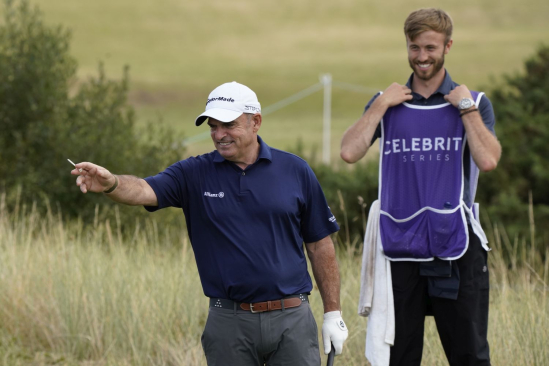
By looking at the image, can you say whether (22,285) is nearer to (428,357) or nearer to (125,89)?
(428,357)

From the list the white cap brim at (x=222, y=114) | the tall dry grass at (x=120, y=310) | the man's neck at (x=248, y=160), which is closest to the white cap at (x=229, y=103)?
the white cap brim at (x=222, y=114)

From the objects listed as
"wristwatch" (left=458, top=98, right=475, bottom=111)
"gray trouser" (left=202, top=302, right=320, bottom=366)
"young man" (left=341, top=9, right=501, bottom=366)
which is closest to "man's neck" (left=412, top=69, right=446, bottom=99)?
"young man" (left=341, top=9, right=501, bottom=366)

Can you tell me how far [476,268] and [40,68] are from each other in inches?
350

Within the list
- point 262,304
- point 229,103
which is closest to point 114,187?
point 229,103

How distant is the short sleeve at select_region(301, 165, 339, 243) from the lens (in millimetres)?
3842

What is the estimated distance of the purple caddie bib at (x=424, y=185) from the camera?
409 centimetres

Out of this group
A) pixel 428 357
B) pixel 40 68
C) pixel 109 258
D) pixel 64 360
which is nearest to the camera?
pixel 428 357

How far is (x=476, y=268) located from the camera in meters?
4.11

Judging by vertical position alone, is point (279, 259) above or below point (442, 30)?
below

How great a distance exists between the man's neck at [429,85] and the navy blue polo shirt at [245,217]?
87 cm

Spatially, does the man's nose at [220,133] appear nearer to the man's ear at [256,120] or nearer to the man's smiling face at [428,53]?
the man's ear at [256,120]

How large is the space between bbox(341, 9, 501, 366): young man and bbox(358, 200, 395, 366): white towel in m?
0.05

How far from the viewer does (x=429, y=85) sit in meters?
4.26

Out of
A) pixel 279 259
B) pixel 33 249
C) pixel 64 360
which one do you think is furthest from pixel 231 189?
pixel 33 249
